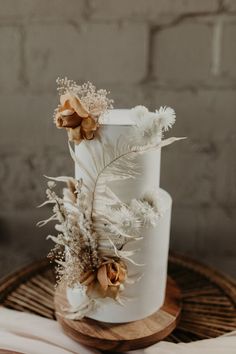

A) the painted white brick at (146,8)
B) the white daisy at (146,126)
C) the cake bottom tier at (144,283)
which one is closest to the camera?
the white daisy at (146,126)

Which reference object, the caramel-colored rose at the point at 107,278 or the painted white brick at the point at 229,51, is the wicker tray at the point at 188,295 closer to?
the caramel-colored rose at the point at 107,278

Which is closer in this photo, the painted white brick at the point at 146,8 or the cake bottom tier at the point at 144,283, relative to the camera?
the cake bottom tier at the point at 144,283

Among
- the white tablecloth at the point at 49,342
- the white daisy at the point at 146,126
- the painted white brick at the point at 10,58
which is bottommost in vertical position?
the white tablecloth at the point at 49,342

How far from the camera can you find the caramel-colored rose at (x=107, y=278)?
769 mm

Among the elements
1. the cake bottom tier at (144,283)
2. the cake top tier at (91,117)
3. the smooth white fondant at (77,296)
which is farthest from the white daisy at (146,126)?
the smooth white fondant at (77,296)

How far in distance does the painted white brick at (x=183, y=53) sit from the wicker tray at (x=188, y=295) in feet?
1.47

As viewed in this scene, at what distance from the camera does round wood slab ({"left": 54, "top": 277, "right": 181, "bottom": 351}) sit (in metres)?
0.81

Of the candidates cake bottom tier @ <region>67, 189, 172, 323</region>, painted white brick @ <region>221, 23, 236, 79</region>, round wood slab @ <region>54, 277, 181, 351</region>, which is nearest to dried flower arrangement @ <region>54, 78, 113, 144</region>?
cake bottom tier @ <region>67, 189, 172, 323</region>

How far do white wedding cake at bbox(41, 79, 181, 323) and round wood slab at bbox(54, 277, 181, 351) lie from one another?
0.02 meters

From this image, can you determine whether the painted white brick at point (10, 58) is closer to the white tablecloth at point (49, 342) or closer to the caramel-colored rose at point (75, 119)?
the caramel-colored rose at point (75, 119)

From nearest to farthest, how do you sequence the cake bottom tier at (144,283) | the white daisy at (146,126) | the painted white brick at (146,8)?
the white daisy at (146,126)
the cake bottom tier at (144,283)
the painted white brick at (146,8)

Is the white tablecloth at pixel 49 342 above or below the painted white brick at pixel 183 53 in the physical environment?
below

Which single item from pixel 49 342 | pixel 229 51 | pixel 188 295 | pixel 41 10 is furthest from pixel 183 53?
pixel 49 342

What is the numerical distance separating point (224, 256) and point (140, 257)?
55 cm
